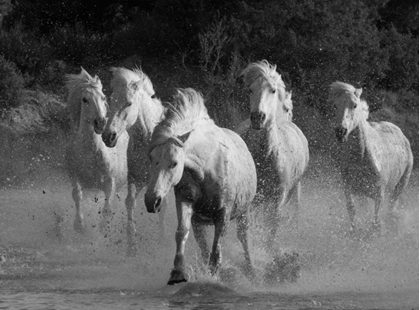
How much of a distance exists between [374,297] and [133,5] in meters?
17.8

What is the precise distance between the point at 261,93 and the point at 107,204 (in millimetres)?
2659

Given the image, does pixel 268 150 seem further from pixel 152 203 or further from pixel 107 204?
pixel 152 203

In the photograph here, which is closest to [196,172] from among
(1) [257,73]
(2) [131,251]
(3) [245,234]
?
(3) [245,234]

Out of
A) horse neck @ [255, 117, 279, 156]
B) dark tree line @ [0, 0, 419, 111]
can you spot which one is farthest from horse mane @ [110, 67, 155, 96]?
dark tree line @ [0, 0, 419, 111]

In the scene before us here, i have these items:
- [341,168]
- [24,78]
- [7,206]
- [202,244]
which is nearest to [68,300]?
[202,244]

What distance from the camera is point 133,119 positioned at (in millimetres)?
11281

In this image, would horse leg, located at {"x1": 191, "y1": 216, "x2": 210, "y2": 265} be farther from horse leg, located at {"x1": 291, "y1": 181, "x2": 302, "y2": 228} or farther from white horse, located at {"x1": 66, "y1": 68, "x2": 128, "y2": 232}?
horse leg, located at {"x1": 291, "y1": 181, "x2": 302, "y2": 228}

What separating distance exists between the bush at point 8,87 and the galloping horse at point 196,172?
1237 centimetres

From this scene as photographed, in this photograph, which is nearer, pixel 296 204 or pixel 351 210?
pixel 351 210

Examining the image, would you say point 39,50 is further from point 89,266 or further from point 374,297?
point 374,297

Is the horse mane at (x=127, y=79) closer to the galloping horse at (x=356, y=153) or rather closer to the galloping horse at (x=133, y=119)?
the galloping horse at (x=133, y=119)

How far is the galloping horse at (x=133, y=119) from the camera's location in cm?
1112

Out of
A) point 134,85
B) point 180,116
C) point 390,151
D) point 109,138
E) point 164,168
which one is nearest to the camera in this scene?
point 164,168

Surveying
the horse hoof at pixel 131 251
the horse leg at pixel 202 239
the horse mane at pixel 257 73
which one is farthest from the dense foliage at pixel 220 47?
the horse leg at pixel 202 239
